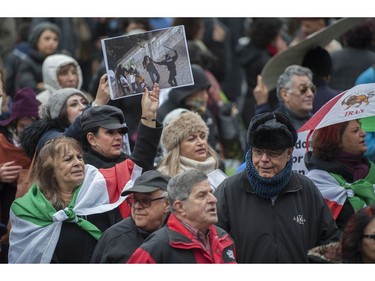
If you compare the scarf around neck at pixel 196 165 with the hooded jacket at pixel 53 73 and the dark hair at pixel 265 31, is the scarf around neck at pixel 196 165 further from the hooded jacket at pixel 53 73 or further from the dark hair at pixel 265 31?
the dark hair at pixel 265 31

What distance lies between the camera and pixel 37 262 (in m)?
9.37

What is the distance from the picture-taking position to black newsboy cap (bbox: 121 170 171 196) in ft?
28.6

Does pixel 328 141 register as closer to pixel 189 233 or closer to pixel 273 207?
pixel 273 207

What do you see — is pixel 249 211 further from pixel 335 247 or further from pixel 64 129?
pixel 64 129

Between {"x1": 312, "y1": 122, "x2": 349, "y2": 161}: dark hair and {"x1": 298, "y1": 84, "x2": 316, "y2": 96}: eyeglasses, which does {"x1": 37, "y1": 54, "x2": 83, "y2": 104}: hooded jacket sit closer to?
{"x1": 298, "y1": 84, "x2": 316, "y2": 96}: eyeglasses

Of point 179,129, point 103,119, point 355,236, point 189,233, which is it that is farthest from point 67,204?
point 355,236

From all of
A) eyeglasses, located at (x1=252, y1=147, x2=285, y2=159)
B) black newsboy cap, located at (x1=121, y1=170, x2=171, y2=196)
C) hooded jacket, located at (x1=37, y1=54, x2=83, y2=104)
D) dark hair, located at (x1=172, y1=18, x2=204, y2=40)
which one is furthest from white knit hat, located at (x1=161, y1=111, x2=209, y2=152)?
dark hair, located at (x1=172, y1=18, x2=204, y2=40)

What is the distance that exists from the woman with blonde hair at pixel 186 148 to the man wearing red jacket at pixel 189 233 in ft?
6.24

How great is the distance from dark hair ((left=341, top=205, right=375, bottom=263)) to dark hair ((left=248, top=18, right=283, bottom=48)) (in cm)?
686

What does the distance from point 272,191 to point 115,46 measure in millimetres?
1836

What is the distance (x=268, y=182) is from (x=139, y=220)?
38.1 inches

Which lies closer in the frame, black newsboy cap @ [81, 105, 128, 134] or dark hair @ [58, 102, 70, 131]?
black newsboy cap @ [81, 105, 128, 134]

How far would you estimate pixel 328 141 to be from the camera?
990 centimetres

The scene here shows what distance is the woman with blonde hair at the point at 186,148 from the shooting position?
1039cm
